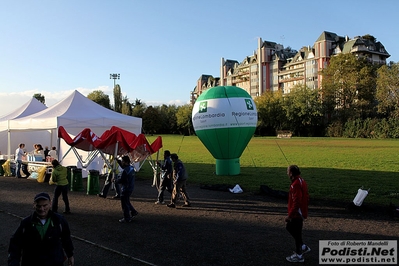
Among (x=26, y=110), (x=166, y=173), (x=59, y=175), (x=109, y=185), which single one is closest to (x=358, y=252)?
(x=166, y=173)

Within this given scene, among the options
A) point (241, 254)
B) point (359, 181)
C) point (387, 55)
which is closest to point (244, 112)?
point (359, 181)

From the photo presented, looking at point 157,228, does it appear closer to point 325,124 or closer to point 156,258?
point 156,258

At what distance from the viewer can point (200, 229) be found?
Result: 29.3ft

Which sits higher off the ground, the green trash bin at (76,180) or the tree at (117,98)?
the tree at (117,98)

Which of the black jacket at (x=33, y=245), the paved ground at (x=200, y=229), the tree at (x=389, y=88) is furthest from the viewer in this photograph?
the tree at (x=389, y=88)

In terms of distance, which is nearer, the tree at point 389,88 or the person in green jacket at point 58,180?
the person in green jacket at point 58,180

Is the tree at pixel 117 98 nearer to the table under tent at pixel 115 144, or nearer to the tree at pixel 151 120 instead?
the tree at pixel 151 120

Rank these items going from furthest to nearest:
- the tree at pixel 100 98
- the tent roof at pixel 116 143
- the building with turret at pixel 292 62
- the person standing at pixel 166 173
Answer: the tree at pixel 100 98, the building with turret at pixel 292 62, the tent roof at pixel 116 143, the person standing at pixel 166 173

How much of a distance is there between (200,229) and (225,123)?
9.82 meters

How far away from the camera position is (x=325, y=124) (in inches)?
3027

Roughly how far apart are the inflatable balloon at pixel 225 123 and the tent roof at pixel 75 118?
3935mm

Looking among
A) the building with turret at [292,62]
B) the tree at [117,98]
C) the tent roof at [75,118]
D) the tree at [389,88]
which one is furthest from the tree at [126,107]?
the tent roof at [75,118]

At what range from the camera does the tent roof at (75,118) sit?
18172mm

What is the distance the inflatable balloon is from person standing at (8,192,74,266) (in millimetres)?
14579
